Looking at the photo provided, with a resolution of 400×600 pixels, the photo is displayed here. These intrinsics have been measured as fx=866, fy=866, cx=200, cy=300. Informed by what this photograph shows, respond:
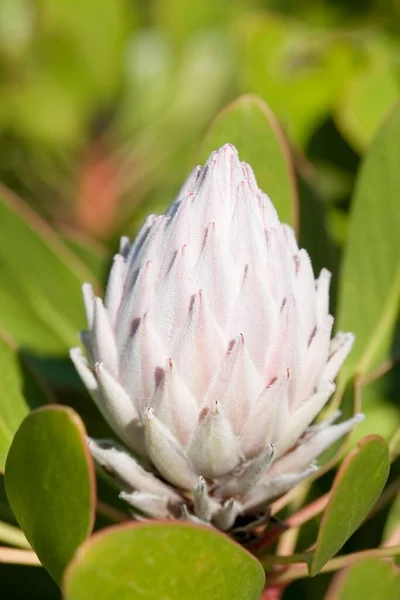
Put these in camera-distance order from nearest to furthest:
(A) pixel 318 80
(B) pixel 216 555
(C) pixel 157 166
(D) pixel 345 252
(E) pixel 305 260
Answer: (B) pixel 216 555 → (E) pixel 305 260 → (D) pixel 345 252 → (A) pixel 318 80 → (C) pixel 157 166

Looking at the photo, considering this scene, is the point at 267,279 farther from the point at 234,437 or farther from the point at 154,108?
the point at 154,108

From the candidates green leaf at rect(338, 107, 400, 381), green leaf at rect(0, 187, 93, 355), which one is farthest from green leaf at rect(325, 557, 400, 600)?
green leaf at rect(0, 187, 93, 355)

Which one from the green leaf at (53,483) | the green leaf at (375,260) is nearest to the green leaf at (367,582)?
the green leaf at (53,483)

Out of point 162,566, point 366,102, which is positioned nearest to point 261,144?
point 366,102

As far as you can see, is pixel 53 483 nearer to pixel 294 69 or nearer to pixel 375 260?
pixel 375 260

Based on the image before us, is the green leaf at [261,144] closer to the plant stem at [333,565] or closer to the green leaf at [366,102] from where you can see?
the green leaf at [366,102]

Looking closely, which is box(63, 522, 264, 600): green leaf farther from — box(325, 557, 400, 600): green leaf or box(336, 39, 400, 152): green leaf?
box(336, 39, 400, 152): green leaf

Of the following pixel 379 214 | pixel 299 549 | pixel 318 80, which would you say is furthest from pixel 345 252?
pixel 318 80

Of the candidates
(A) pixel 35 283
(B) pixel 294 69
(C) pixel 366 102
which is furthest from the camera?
(B) pixel 294 69
